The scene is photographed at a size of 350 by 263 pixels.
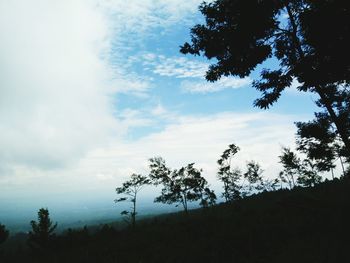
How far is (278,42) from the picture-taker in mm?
10656

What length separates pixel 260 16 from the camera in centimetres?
939

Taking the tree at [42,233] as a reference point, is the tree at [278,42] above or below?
above

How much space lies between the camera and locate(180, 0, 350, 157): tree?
9062 mm

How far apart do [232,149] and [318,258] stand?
3766cm

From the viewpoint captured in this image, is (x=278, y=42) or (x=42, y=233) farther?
(x=42, y=233)

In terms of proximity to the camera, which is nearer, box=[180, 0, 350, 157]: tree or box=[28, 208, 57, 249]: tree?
box=[180, 0, 350, 157]: tree

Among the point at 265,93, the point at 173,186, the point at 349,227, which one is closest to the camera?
the point at 265,93

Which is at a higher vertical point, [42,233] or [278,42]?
[278,42]

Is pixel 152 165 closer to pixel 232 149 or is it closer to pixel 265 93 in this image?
pixel 232 149

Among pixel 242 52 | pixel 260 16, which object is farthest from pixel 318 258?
pixel 260 16

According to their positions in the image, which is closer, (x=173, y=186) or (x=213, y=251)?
(x=213, y=251)

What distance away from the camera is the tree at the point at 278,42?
906 centimetres

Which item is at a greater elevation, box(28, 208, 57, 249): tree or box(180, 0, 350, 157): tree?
box(180, 0, 350, 157): tree

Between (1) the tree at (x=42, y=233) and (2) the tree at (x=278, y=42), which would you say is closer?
(2) the tree at (x=278, y=42)
